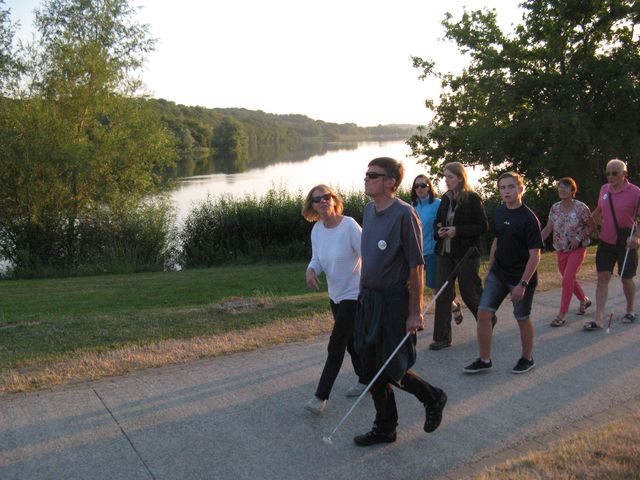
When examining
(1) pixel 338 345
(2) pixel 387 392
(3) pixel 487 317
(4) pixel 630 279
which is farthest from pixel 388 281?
(4) pixel 630 279

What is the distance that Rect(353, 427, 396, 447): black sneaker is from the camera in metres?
4.07

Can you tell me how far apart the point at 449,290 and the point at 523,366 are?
1.03 m

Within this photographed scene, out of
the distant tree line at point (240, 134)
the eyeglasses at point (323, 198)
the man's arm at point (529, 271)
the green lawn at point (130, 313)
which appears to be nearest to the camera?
the eyeglasses at point (323, 198)

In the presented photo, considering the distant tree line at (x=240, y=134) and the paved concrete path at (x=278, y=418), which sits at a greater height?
the distant tree line at (x=240, y=134)

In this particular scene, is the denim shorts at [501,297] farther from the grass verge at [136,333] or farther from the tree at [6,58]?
the tree at [6,58]

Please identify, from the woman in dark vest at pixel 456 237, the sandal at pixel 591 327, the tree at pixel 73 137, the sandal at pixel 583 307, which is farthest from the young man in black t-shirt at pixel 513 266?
the tree at pixel 73 137

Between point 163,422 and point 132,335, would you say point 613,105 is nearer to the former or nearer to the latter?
point 132,335

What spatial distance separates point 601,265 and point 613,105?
1339 cm

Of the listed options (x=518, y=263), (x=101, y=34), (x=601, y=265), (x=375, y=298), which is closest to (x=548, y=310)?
(x=601, y=265)

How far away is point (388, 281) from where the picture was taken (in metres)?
3.93

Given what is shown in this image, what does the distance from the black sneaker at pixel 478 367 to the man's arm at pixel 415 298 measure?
5.73 feet

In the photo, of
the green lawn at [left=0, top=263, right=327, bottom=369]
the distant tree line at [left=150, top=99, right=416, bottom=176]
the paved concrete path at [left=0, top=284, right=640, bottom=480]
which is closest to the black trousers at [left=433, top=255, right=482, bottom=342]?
the paved concrete path at [left=0, top=284, right=640, bottom=480]

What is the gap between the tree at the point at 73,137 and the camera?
20.7 meters

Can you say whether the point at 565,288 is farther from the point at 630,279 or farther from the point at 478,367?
the point at 478,367
